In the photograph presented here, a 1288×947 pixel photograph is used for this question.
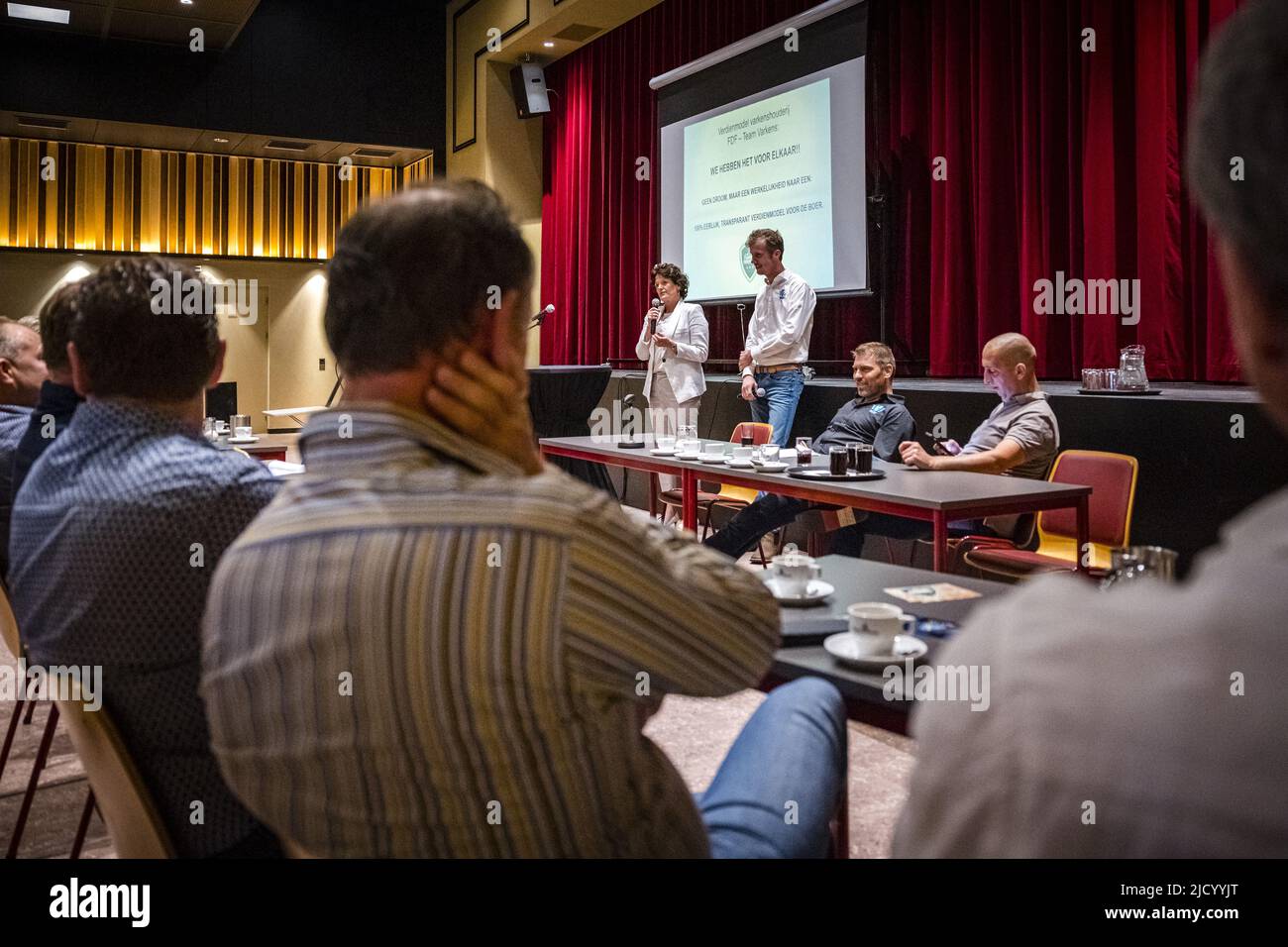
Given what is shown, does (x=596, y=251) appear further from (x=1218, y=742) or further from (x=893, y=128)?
(x=1218, y=742)

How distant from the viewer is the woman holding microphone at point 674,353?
19.9 feet

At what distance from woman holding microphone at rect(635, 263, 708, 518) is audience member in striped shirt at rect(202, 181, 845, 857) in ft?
16.4

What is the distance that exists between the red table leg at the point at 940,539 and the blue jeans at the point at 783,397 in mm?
2622

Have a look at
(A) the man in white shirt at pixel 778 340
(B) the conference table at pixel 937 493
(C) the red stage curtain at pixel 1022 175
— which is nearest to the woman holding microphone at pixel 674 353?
(A) the man in white shirt at pixel 778 340

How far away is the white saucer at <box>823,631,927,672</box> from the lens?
52.6 inches

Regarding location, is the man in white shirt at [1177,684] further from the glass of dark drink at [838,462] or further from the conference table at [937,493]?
the glass of dark drink at [838,462]

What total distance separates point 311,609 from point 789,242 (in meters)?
5.68

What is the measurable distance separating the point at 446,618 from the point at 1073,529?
3013 millimetres

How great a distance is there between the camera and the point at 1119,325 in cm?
460

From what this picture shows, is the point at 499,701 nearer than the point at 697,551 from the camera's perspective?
Yes

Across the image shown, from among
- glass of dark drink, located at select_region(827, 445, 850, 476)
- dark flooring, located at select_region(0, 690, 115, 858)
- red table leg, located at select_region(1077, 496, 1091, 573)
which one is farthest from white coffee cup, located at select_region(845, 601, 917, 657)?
glass of dark drink, located at select_region(827, 445, 850, 476)

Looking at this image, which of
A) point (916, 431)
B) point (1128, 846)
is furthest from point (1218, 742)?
point (916, 431)

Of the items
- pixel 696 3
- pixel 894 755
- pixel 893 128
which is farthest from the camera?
pixel 696 3

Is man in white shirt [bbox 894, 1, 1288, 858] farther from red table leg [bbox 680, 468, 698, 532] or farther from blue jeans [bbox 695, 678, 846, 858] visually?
red table leg [bbox 680, 468, 698, 532]
